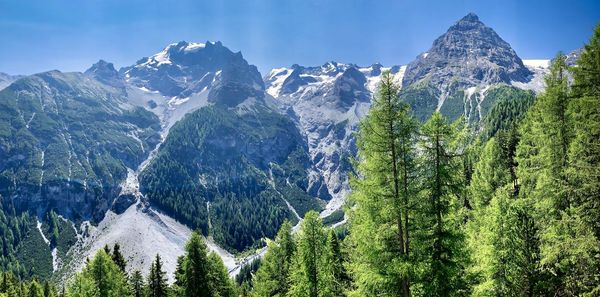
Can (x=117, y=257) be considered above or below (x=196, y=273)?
below

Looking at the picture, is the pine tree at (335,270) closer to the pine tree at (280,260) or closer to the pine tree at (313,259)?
the pine tree at (313,259)

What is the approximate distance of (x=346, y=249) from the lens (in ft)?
157

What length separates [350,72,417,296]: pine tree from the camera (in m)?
20.8

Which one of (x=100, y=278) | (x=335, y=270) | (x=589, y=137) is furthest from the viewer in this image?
(x=100, y=278)

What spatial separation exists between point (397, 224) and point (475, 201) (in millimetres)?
39037

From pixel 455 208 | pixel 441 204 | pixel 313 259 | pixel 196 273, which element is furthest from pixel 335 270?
pixel 441 204

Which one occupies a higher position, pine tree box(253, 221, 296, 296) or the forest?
the forest

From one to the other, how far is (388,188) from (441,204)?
2.68 metres

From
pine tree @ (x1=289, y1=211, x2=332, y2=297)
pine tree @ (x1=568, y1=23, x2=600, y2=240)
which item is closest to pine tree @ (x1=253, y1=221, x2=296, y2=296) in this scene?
pine tree @ (x1=289, y1=211, x2=332, y2=297)

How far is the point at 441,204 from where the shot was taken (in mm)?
20859

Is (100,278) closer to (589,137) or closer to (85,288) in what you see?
(85,288)

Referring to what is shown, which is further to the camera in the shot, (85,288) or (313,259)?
(85,288)

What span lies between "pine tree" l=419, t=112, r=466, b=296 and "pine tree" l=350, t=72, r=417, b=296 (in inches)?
29.1

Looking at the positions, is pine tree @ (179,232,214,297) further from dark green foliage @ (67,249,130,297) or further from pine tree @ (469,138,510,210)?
pine tree @ (469,138,510,210)
